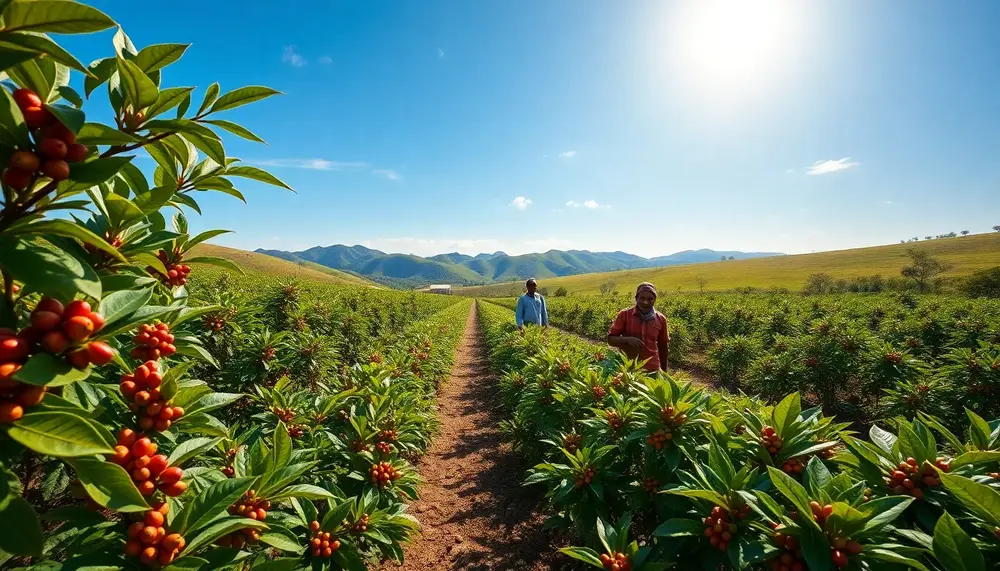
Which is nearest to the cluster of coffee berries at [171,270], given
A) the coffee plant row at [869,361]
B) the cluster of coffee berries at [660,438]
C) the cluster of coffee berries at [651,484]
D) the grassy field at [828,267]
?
the cluster of coffee berries at [660,438]

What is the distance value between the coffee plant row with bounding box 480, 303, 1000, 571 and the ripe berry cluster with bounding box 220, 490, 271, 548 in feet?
5.38

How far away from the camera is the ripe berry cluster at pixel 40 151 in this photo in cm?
86

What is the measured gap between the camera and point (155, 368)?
146 centimetres

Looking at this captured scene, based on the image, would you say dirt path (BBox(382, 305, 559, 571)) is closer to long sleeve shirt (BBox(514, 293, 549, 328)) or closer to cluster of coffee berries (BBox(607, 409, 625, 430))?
cluster of coffee berries (BBox(607, 409, 625, 430))

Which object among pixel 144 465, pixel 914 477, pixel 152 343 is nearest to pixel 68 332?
pixel 144 465

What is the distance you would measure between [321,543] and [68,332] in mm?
1867

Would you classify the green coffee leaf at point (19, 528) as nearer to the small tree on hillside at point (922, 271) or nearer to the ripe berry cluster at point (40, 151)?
the ripe berry cluster at point (40, 151)

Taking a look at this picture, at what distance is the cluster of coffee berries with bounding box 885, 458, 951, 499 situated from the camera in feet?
6.17

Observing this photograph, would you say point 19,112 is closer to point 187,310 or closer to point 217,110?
point 217,110

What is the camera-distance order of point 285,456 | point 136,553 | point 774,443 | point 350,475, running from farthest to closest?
1. point 350,475
2. point 774,443
3. point 285,456
4. point 136,553

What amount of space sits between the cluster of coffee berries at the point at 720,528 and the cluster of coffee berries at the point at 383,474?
8.27ft

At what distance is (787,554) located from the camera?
67.9 inches

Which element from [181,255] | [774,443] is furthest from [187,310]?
[774,443]

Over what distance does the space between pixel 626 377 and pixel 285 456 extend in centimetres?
330
